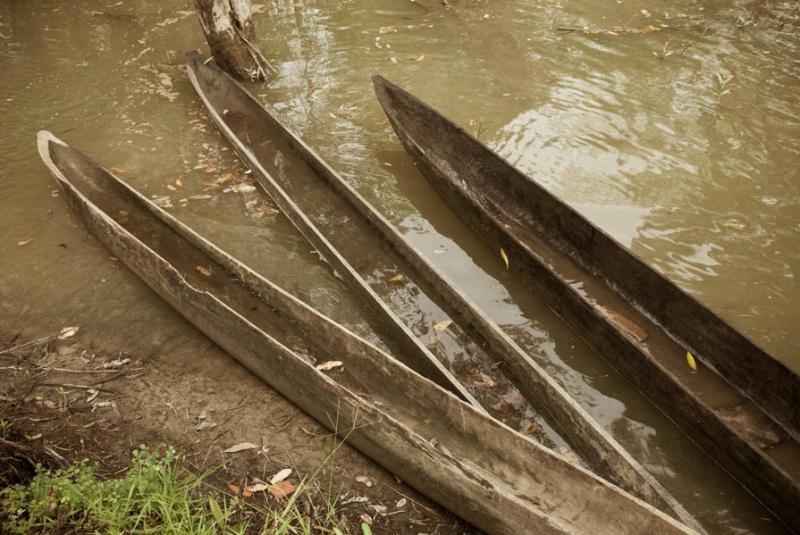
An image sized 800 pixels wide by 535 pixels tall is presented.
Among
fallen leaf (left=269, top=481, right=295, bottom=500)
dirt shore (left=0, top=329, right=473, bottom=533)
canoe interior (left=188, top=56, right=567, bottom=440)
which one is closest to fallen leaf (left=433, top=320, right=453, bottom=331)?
canoe interior (left=188, top=56, right=567, bottom=440)

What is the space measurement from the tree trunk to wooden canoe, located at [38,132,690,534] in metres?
2.90

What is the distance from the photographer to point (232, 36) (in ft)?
22.4

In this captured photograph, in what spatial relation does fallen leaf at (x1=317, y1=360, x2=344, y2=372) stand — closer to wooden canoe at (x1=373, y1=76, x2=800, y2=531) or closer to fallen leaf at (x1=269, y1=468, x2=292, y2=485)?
fallen leaf at (x1=269, y1=468, x2=292, y2=485)

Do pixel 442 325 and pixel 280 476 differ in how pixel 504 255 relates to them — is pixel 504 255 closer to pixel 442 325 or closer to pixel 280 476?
pixel 442 325

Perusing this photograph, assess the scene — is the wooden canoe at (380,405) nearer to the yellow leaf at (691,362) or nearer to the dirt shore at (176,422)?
the dirt shore at (176,422)

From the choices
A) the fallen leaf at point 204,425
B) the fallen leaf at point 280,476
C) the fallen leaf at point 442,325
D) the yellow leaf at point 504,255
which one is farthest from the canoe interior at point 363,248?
the fallen leaf at point 204,425

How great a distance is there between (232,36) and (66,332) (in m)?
4.40

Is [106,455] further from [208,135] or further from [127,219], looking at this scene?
[208,135]

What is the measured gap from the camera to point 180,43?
26.7 feet

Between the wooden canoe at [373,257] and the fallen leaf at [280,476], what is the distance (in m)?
1.00

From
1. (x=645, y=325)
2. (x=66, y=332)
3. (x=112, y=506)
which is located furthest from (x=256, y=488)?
(x=645, y=325)

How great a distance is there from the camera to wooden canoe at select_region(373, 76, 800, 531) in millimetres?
3111

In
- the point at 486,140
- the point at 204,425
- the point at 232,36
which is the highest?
the point at 232,36

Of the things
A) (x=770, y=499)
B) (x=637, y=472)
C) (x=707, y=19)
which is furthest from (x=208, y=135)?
(x=707, y=19)
